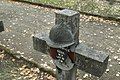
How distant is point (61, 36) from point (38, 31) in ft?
17.2

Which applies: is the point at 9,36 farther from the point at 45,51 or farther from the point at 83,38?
the point at 45,51

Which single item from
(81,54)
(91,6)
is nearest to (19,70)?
(81,54)

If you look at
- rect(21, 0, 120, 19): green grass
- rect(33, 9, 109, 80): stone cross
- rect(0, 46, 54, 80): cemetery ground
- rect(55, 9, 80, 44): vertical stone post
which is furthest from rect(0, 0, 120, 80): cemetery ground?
rect(55, 9, 80, 44): vertical stone post

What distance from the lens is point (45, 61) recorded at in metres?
6.78

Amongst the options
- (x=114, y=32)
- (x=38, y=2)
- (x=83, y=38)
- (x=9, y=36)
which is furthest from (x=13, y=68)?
(x=38, y=2)

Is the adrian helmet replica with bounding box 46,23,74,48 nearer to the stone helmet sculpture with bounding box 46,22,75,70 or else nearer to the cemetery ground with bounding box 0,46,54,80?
the stone helmet sculpture with bounding box 46,22,75,70

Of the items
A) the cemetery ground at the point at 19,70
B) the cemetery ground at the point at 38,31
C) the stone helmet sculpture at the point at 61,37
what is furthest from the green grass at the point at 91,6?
the stone helmet sculpture at the point at 61,37

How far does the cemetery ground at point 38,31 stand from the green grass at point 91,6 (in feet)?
1.45

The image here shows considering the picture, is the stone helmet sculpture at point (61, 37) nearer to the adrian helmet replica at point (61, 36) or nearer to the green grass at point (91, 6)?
the adrian helmet replica at point (61, 36)

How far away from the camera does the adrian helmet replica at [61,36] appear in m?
3.62

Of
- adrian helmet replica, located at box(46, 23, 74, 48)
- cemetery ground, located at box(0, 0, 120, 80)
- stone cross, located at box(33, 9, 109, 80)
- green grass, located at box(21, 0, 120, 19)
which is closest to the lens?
adrian helmet replica, located at box(46, 23, 74, 48)

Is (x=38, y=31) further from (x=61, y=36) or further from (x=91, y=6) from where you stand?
(x=61, y=36)

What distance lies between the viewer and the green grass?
9.81 m

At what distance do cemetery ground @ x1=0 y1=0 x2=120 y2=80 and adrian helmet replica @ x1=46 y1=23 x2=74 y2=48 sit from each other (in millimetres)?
2537
